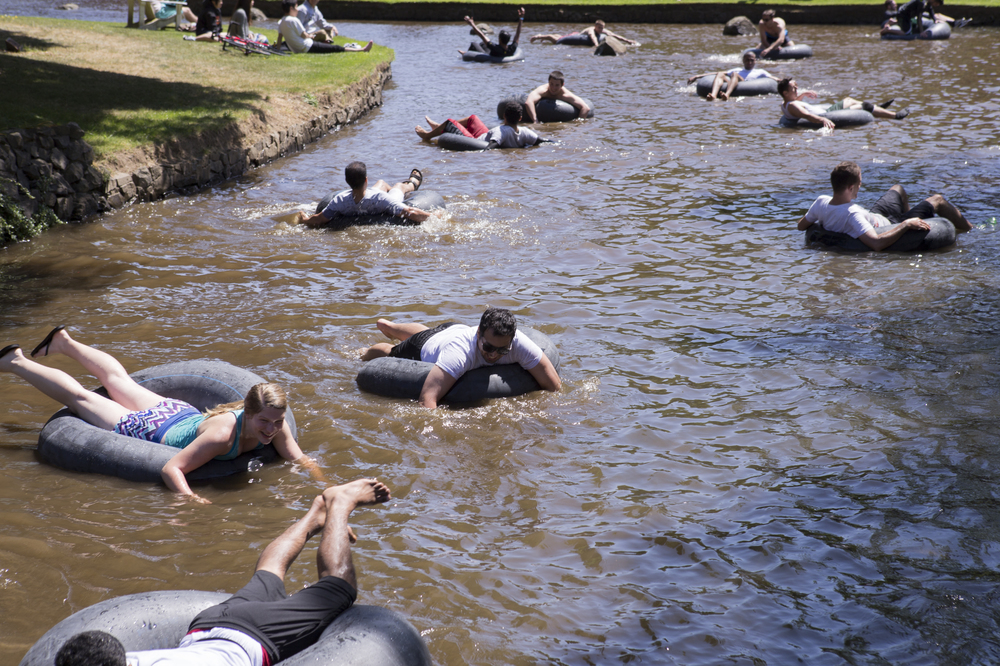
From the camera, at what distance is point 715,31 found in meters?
31.3

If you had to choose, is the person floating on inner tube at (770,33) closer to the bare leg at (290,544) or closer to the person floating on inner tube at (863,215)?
the person floating on inner tube at (863,215)

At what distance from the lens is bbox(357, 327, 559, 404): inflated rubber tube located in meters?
6.95

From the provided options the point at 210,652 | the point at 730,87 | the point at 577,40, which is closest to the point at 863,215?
the point at 210,652

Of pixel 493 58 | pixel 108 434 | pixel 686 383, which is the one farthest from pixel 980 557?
pixel 493 58

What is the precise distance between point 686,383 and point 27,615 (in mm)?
5053

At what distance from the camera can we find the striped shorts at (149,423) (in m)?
6.08

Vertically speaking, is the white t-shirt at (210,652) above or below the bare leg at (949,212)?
below

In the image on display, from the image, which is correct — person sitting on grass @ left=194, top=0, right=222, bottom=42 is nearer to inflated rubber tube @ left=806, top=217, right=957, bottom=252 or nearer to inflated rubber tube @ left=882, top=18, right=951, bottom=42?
inflated rubber tube @ left=806, top=217, right=957, bottom=252

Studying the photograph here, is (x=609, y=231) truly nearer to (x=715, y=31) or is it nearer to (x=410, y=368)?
(x=410, y=368)

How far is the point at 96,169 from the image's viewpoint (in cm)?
1162

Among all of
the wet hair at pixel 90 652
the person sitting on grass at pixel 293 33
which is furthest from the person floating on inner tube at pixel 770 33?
the wet hair at pixel 90 652

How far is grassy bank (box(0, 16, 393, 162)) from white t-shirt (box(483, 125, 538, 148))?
4.01 metres

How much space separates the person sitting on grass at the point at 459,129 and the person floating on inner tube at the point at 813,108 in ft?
19.2

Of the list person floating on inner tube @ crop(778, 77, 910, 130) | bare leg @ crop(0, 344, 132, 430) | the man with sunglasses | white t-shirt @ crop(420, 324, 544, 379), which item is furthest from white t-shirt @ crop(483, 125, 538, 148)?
bare leg @ crop(0, 344, 132, 430)
